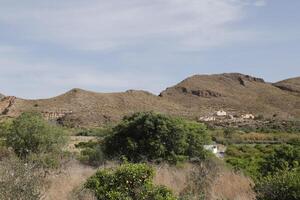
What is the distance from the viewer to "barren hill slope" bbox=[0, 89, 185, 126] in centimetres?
9619

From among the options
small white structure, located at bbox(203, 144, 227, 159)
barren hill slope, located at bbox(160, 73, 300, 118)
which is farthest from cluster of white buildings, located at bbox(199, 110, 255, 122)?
small white structure, located at bbox(203, 144, 227, 159)

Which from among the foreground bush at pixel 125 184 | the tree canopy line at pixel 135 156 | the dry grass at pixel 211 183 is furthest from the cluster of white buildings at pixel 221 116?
the foreground bush at pixel 125 184

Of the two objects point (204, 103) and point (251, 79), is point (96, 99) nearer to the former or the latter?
point (204, 103)

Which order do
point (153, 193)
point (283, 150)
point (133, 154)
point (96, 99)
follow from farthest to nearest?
1. point (96, 99)
2. point (133, 154)
3. point (283, 150)
4. point (153, 193)

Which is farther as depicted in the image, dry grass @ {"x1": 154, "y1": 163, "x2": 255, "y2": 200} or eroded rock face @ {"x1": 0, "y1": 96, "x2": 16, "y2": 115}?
eroded rock face @ {"x1": 0, "y1": 96, "x2": 16, "y2": 115}

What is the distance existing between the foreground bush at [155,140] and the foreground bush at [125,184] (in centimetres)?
1069

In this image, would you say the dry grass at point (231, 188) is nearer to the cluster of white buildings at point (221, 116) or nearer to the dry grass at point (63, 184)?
the dry grass at point (63, 184)

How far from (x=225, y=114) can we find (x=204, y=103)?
8.62m

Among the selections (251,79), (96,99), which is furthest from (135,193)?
(251,79)

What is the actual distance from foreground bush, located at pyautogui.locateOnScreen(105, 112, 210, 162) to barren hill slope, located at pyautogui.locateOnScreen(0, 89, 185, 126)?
65851 mm

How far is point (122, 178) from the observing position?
13.4 meters

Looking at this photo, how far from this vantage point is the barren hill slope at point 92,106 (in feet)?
316

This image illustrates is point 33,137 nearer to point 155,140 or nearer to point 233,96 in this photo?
point 155,140

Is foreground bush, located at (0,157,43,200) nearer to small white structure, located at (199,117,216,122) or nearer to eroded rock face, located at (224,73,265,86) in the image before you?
small white structure, located at (199,117,216,122)
